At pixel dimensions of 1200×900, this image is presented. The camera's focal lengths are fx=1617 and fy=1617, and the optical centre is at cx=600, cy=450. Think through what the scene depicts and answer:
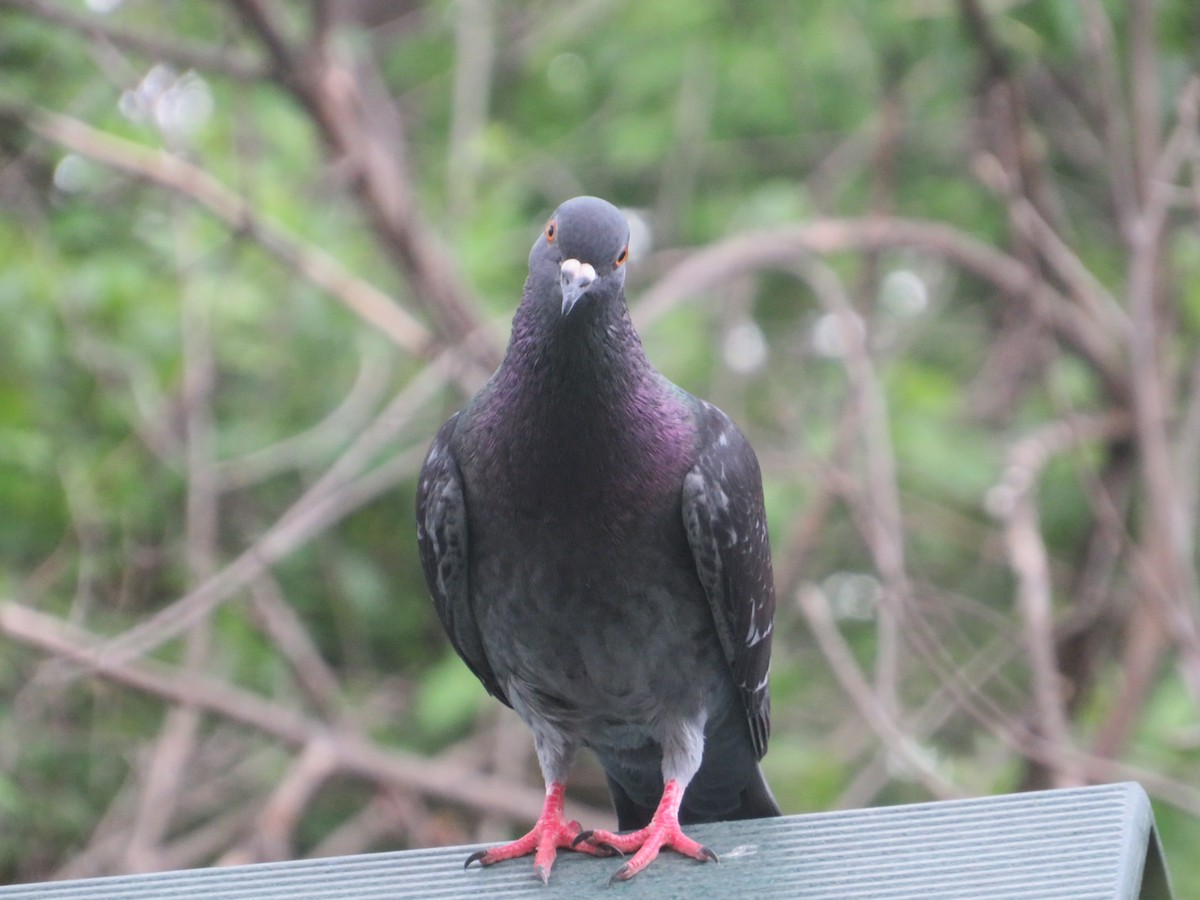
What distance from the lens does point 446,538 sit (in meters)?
4.00

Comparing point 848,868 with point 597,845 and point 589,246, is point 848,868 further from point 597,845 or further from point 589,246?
point 589,246

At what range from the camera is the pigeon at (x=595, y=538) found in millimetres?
3781

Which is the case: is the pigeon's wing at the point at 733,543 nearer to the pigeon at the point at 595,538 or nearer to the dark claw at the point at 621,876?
the pigeon at the point at 595,538

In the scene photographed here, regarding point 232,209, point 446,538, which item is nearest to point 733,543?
point 446,538

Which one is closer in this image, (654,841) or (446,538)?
(654,841)

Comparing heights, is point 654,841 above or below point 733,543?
below

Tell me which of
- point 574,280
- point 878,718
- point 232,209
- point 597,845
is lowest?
point 878,718

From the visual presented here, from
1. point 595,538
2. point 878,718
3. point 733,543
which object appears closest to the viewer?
point 595,538

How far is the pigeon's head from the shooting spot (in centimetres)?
362

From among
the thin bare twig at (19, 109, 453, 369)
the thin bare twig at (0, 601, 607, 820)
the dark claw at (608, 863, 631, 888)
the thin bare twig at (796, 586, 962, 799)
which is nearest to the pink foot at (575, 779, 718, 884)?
the dark claw at (608, 863, 631, 888)

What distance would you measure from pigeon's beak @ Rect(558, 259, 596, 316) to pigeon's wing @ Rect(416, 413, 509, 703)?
615mm

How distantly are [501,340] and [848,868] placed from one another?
4.27 meters

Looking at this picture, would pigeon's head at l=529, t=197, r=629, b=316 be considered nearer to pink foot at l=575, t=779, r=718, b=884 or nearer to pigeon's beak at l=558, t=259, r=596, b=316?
pigeon's beak at l=558, t=259, r=596, b=316

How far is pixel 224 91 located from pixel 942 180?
4.11 metres
